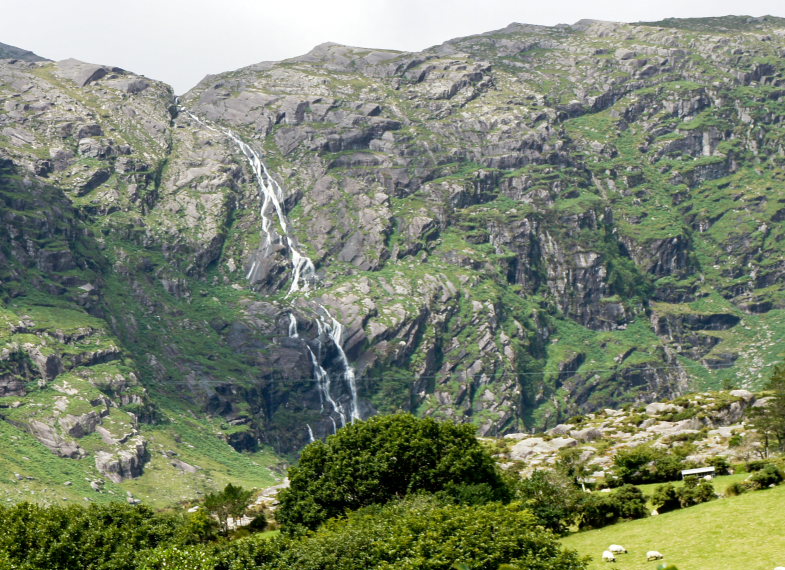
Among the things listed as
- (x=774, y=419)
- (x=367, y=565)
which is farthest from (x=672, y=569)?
(x=774, y=419)

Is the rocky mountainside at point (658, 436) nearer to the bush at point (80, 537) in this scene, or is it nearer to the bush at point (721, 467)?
the bush at point (721, 467)

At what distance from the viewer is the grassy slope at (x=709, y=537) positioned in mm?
57719

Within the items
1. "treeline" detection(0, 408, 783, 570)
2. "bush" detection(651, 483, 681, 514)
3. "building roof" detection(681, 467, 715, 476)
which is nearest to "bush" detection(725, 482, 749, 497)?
"treeline" detection(0, 408, 783, 570)

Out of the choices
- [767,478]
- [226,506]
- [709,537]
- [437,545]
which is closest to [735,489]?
[767,478]

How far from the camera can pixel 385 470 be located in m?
85.4

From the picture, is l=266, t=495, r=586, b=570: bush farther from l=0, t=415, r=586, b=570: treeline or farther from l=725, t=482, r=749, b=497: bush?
l=725, t=482, r=749, b=497: bush

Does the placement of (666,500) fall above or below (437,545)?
below

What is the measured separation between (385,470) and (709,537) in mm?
32570

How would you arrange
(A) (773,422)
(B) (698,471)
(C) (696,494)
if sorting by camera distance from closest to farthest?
(C) (696,494), (B) (698,471), (A) (773,422)

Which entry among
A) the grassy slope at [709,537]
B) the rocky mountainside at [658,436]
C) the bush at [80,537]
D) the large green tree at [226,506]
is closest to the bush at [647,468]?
the rocky mountainside at [658,436]

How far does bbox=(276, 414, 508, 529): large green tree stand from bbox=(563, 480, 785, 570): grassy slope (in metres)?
12.6

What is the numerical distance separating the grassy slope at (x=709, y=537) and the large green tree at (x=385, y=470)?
12601mm

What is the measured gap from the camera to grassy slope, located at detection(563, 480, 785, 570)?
5772cm

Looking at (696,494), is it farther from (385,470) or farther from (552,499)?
(385,470)
